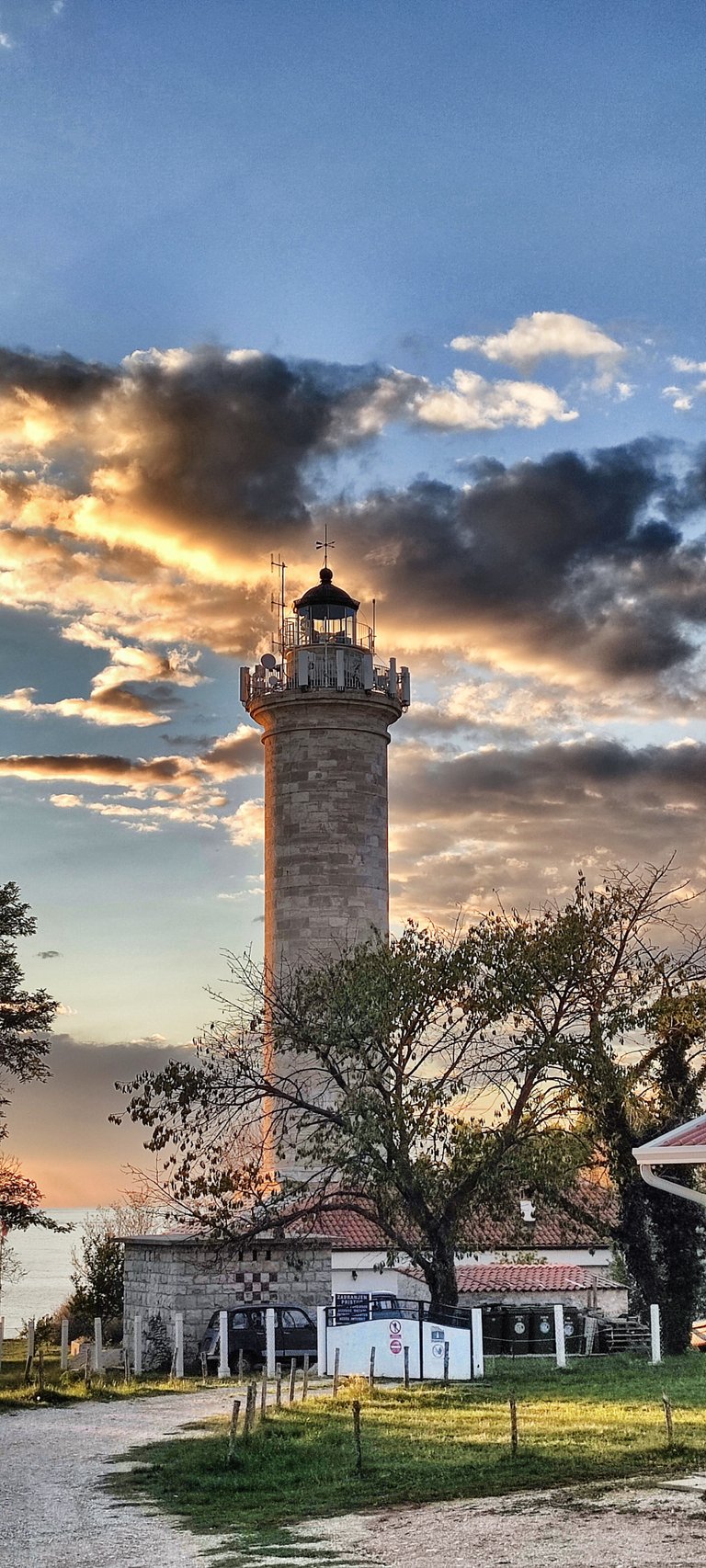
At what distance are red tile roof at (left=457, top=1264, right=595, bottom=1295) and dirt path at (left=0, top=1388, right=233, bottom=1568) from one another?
11511 millimetres

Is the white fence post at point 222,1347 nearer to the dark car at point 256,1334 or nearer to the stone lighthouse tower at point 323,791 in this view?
the dark car at point 256,1334

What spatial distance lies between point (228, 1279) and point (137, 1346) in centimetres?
271

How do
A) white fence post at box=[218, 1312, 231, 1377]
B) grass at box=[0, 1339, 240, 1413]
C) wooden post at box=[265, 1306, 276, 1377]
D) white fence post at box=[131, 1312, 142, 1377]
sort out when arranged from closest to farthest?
grass at box=[0, 1339, 240, 1413], wooden post at box=[265, 1306, 276, 1377], white fence post at box=[218, 1312, 231, 1377], white fence post at box=[131, 1312, 142, 1377]

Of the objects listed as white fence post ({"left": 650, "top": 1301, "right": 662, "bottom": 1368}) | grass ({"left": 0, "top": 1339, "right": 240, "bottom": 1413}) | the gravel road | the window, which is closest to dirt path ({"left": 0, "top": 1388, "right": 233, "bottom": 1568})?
the gravel road

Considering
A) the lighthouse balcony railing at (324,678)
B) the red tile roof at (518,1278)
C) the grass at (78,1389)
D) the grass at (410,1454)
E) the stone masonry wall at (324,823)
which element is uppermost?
the lighthouse balcony railing at (324,678)

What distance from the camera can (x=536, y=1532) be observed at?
1214cm

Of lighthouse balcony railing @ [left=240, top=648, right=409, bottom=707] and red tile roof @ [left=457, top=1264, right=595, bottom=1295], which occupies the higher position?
lighthouse balcony railing @ [left=240, top=648, right=409, bottom=707]

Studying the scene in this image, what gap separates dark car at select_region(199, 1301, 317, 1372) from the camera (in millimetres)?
29484

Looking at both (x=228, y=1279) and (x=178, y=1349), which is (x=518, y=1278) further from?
(x=178, y=1349)

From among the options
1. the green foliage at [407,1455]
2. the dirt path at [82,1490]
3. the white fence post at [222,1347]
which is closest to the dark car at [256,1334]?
the white fence post at [222,1347]

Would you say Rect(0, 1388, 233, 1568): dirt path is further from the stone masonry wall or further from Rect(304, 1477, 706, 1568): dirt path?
the stone masonry wall

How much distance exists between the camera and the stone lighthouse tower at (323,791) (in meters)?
38.7

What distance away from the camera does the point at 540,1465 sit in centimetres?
1510

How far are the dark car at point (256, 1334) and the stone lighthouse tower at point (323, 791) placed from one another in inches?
375
